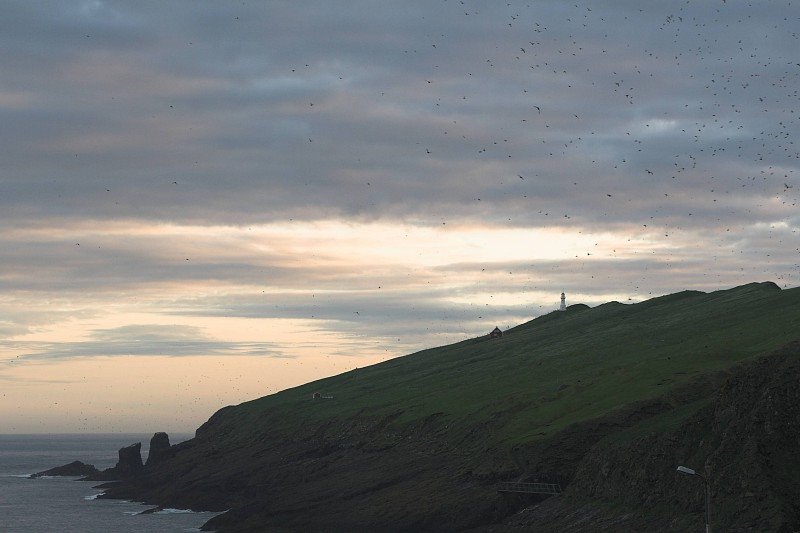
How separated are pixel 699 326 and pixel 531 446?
231 feet

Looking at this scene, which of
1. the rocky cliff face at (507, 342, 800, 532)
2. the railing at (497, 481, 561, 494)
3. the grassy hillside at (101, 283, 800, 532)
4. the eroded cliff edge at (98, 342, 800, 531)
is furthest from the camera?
the grassy hillside at (101, 283, 800, 532)

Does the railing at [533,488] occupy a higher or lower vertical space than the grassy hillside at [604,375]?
lower

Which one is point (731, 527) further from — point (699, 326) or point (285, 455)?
point (285, 455)

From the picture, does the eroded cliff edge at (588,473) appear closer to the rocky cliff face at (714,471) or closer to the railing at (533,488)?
the rocky cliff face at (714,471)

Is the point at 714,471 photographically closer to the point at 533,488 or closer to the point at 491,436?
the point at 533,488

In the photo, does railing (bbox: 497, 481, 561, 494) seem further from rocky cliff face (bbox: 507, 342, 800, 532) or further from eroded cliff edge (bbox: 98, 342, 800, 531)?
rocky cliff face (bbox: 507, 342, 800, 532)

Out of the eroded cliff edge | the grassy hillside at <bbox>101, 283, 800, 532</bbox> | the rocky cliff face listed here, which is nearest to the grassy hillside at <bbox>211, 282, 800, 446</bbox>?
the grassy hillside at <bbox>101, 283, 800, 532</bbox>

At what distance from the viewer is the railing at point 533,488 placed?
385 ft

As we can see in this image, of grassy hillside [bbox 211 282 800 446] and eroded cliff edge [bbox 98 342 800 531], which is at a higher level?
grassy hillside [bbox 211 282 800 446]

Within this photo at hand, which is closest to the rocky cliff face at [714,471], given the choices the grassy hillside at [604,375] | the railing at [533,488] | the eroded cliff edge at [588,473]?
the eroded cliff edge at [588,473]

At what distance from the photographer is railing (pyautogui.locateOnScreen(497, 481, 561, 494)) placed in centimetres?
11731

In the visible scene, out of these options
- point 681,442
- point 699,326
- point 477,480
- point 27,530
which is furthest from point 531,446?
point 27,530

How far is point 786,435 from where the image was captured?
99250 mm

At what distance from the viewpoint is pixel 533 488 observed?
388 ft
